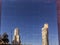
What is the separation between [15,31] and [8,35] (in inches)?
28.2

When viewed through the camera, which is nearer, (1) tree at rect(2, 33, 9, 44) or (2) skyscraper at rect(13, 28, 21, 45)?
(2) skyscraper at rect(13, 28, 21, 45)

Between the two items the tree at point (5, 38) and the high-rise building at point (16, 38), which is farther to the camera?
the tree at point (5, 38)

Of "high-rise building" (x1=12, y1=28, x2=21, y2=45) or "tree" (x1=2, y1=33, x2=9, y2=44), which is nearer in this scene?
"high-rise building" (x1=12, y1=28, x2=21, y2=45)

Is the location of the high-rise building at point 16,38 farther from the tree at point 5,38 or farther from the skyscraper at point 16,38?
the tree at point 5,38

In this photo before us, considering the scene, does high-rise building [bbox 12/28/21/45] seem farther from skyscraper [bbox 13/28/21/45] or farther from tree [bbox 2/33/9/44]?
tree [bbox 2/33/9/44]

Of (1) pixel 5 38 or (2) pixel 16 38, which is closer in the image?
(2) pixel 16 38

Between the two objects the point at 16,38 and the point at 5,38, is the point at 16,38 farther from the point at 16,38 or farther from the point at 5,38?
the point at 5,38

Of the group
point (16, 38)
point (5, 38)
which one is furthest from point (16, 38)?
point (5, 38)

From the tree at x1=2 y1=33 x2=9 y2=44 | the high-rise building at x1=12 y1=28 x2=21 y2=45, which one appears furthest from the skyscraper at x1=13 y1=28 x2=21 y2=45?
the tree at x1=2 y1=33 x2=9 y2=44

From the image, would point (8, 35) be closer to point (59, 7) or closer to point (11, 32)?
point (11, 32)

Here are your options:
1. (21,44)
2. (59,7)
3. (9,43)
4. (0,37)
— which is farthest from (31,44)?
(59,7)

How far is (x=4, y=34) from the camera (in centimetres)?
1138

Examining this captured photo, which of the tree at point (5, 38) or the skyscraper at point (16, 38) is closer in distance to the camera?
the skyscraper at point (16, 38)

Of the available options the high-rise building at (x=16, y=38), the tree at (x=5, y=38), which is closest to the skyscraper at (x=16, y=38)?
the high-rise building at (x=16, y=38)
